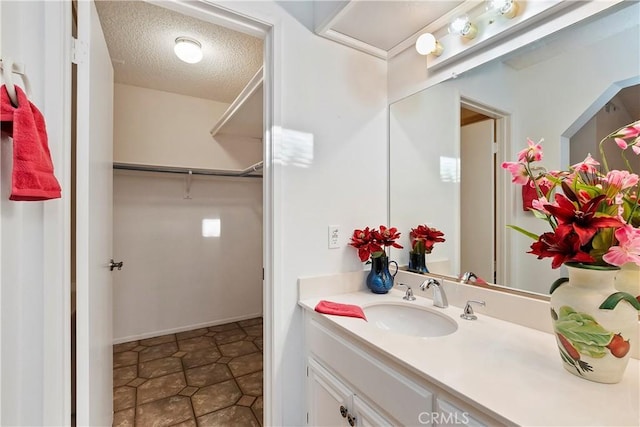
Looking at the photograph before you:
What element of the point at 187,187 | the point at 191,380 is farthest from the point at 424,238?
the point at 187,187

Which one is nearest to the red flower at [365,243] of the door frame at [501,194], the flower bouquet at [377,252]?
the flower bouquet at [377,252]

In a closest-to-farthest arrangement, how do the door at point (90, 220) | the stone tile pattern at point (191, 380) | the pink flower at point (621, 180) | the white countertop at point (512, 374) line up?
the white countertop at point (512, 374) → the pink flower at point (621, 180) → the door at point (90, 220) → the stone tile pattern at point (191, 380)

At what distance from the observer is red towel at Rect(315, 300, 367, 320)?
3.81ft

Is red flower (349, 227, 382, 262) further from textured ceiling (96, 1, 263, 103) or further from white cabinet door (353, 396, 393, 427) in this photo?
textured ceiling (96, 1, 263, 103)

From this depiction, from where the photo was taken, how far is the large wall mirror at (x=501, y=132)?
952mm

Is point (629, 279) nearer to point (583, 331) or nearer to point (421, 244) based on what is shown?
point (583, 331)

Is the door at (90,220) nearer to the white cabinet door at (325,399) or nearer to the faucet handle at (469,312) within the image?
the white cabinet door at (325,399)

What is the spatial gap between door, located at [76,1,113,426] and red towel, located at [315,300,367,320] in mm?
850

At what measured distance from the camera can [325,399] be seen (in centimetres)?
117

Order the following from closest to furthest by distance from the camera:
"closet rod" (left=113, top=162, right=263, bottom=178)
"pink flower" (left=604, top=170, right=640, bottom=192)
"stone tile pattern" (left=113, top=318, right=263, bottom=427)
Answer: "pink flower" (left=604, top=170, right=640, bottom=192) → "stone tile pattern" (left=113, top=318, right=263, bottom=427) → "closet rod" (left=113, top=162, right=263, bottom=178)

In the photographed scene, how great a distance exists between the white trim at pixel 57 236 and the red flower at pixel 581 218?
1398mm

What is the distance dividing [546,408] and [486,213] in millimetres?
860

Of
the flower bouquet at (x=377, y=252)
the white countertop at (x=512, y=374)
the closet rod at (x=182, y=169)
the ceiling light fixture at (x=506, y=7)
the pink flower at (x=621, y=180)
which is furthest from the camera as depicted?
the closet rod at (x=182, y=169)

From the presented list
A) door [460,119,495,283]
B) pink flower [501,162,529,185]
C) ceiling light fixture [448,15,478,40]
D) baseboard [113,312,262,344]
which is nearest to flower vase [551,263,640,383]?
pink flower [501,162,529,185]
